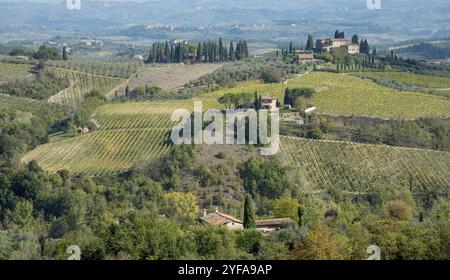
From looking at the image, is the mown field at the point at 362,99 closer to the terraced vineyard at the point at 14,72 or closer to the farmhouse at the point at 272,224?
the terraced vineyard at the point at 14,72

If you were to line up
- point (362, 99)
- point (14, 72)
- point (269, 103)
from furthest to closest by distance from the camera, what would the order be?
1. point (14, 72)
2. point (362, 99)
3. point (269, 103)

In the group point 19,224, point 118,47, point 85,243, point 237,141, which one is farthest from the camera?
point 118,47

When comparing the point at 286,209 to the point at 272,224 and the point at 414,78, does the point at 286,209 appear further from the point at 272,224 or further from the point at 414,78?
the point at 414,78

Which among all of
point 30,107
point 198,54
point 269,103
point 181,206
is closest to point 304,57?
point 198,54

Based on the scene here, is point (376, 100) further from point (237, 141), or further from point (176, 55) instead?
point (176, 55)

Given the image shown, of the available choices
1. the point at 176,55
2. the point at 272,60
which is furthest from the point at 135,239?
the point at 176,55

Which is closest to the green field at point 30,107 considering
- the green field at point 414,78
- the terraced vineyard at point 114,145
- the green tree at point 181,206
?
the terraced vineyard at point 114,145
